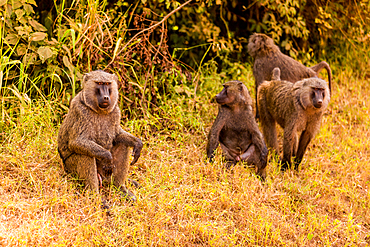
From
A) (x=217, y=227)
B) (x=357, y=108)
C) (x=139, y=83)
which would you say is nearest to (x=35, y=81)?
(x=139, y=83)

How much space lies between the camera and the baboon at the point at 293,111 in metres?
4.30

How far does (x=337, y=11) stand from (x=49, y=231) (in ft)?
20.6

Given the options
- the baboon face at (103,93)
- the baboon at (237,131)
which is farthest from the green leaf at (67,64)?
the baboon at (237,131)

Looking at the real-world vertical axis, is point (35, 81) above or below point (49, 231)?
above

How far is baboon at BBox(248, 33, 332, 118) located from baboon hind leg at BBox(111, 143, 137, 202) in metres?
Answer: 2.43

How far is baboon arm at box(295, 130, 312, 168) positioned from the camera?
459 centimetres

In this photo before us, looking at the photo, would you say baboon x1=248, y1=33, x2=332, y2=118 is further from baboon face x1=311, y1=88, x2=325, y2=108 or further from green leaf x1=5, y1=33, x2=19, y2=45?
green leaf x1=5, y1=33, x2=19, y2=45

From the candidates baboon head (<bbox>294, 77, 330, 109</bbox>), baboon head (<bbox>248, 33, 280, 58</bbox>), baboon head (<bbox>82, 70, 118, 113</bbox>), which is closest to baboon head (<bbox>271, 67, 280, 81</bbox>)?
baboon head (<bbox>248, 33, 280, 58</bbox>)

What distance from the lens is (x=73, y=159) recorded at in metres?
3.46

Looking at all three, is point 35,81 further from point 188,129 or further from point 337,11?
point 337,11

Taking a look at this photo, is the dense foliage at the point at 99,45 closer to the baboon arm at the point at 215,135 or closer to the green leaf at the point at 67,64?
the green leaf at the point at 67,64

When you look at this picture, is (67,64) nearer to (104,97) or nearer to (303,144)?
(104,97)

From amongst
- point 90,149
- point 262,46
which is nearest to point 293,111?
point 262,46

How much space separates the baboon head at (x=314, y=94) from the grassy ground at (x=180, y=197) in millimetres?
743
